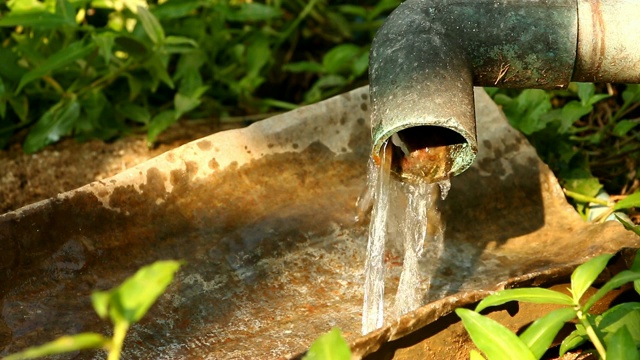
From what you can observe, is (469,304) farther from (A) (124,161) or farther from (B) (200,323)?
(A) (124,161)

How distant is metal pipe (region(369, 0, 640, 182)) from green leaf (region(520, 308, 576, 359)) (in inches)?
13.6

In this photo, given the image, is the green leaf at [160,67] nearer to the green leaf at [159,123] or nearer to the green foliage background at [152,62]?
the green foliage background at [152,62]

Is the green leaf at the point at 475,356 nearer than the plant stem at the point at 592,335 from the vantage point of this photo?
No

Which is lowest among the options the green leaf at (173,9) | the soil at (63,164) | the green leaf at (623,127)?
the green leaf at (623,127)

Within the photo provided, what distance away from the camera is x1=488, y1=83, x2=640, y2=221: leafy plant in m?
2.56

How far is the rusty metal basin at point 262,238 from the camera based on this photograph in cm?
196

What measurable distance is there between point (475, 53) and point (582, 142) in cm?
122

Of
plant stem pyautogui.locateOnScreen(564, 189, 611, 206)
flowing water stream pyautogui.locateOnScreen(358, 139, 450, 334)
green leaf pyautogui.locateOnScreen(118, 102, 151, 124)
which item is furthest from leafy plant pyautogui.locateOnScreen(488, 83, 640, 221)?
green leaf pyautogui.locateOnScreen(118, 102, 151, 124)

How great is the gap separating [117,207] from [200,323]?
31 centimetres

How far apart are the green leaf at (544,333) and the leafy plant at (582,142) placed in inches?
35.9

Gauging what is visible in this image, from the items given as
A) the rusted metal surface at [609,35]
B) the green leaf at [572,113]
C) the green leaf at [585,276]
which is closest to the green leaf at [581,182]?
the green leaf at [572,113]

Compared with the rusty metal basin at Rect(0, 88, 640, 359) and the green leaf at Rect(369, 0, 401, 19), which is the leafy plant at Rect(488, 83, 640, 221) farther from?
the green leaf at Rect(369, 0, 401, 19)

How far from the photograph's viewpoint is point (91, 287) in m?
2.03

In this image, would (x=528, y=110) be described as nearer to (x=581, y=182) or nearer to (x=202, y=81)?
(x=581, y=182)
